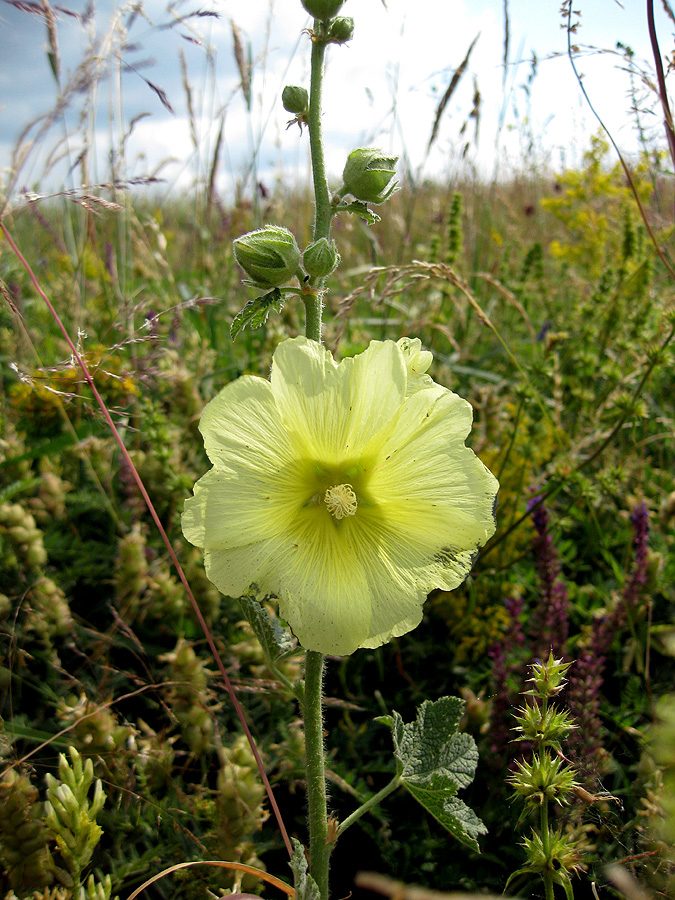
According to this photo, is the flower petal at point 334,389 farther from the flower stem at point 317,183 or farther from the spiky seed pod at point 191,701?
the spiky seed pod at point 191,701

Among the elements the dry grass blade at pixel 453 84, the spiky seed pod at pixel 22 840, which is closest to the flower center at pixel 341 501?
the spiky seed pod at pixel 22 840

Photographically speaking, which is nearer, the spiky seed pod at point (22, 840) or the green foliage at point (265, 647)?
the spiky seed pod at point (22, 840)

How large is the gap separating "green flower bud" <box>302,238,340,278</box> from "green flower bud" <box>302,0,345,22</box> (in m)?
0.44

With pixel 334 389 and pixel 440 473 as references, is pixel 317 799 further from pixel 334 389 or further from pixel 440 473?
pixel 334 389

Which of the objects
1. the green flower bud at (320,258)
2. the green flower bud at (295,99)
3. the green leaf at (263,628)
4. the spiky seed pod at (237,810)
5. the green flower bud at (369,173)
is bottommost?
the spiky seed pod at (237,810)

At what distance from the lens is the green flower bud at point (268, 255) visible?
1.15 meters

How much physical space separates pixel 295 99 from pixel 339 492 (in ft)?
2.50

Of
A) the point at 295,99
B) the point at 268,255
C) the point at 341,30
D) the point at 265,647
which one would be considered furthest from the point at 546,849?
the point at 341,30

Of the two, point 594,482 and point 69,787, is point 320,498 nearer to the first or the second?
point 69,787

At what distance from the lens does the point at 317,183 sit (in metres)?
1.19

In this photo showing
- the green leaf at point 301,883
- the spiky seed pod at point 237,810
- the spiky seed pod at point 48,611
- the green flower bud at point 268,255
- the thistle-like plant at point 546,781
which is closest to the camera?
the thistle-like plant at point 546,781

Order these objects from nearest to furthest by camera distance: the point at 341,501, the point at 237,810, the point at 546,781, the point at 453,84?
the point at 546,781 → the point at 341,501 → the point at 237,810 → the point at 453,84

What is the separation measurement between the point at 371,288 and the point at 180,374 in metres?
0.87

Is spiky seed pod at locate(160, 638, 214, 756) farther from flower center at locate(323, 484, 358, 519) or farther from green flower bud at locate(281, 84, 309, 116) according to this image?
green flower bud at locate(281, 84, 309, 116)
